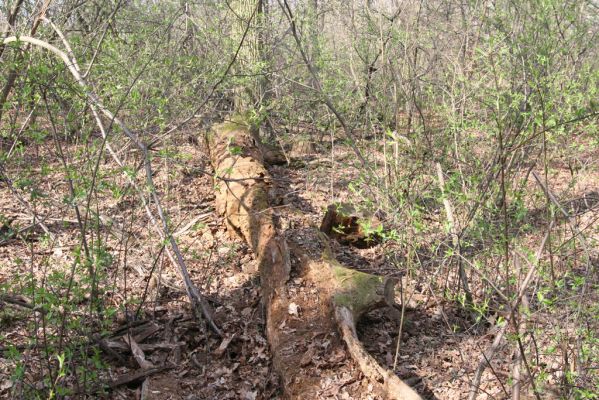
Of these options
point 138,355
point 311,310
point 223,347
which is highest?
point 311,310

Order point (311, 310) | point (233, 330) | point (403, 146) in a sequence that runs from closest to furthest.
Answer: point (311, 310)
point (233, 330)
point (403, 146)

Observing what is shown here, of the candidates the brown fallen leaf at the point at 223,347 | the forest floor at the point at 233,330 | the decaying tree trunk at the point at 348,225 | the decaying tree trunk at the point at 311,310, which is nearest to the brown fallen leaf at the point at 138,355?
the forest floor at the point at 233,330

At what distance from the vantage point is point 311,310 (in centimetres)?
402

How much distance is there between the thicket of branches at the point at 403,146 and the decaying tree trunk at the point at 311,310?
23.0 inches

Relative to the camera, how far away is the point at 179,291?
15.8 ft

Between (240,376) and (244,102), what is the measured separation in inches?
214

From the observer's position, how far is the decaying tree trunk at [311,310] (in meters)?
3.37

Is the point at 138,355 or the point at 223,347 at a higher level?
the point at 138,355

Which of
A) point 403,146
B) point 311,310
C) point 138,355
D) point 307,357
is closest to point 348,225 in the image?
point 403,146

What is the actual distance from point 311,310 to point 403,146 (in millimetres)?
2656

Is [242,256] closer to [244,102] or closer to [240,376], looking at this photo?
[240,376]

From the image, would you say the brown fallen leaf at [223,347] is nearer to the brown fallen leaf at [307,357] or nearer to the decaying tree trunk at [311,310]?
the decaying tree trunk at [311,310]

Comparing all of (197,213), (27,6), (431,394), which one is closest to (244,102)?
(197,213)

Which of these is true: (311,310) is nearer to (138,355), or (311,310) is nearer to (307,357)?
(307,357)
